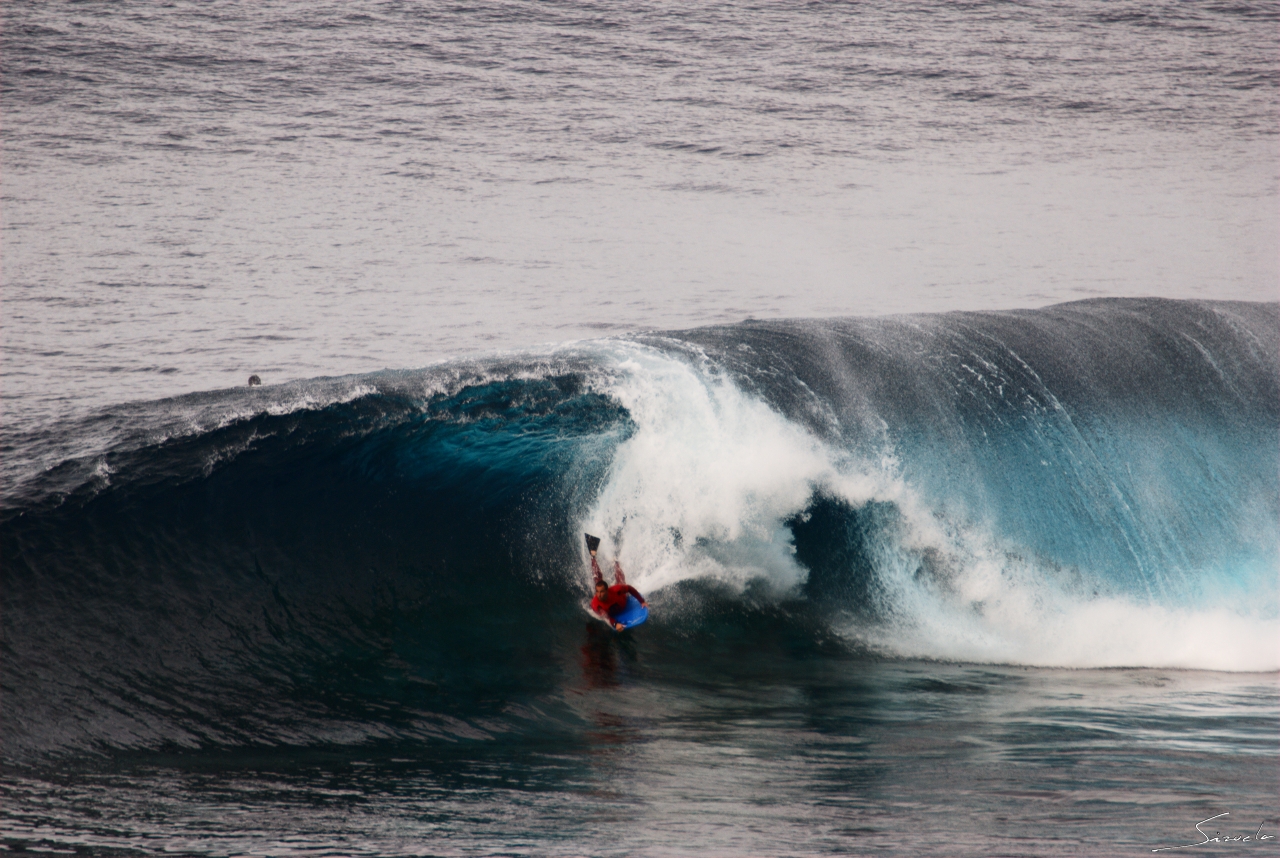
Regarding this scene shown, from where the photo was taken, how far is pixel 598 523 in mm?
7312

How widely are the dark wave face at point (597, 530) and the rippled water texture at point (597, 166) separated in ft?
20.7

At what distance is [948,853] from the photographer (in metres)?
3.67

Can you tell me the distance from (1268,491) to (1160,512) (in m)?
1.53

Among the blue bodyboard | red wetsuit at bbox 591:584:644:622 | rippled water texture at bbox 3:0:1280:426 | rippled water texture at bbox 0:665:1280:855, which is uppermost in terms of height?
rippled water texture at bbox 3:0:1280:426

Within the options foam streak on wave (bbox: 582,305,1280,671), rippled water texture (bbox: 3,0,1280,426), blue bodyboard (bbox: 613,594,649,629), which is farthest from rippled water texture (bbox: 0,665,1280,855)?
rippled water texture (bbox: 3,0,1280,426)

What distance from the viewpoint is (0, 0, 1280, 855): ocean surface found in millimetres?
4426

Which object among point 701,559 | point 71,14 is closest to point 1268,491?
point 701,559

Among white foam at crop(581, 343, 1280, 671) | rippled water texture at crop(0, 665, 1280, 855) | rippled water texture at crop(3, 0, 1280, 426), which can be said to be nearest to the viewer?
rippled water texture at crop(0, 665, 1280, 855)

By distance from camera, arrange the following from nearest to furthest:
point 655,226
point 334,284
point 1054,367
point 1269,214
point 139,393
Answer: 1. point 1054,367
2. point 139,393
3. point 334,284
4. point 655,226
5. point 1269,214

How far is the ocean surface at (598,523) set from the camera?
14.5 ft

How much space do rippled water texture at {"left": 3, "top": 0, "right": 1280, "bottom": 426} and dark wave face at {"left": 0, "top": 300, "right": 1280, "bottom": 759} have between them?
6.31m

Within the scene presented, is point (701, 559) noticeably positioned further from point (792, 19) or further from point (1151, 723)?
point (792, 19)

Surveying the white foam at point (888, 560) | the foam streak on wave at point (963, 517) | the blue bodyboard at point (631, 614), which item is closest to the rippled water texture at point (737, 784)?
the blue bodyboard at point (631, 614)

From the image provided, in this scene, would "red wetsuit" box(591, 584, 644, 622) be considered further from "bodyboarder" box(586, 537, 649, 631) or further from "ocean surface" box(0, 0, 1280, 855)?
"ocean surface" box(0, 0, 1280, 855)
